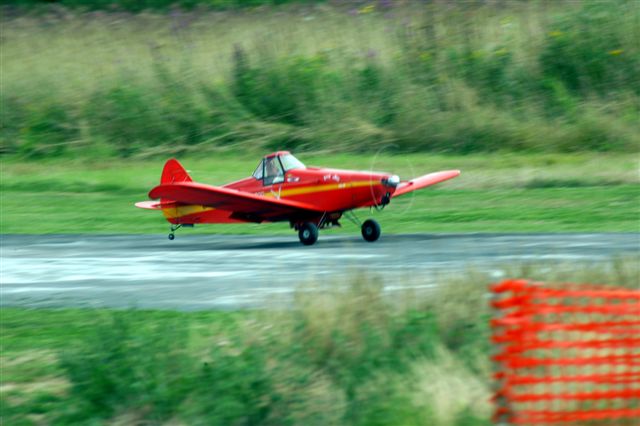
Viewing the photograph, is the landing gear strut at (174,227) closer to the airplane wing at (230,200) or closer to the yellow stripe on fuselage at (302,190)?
the yellow stripe on fuselage at (302,190)

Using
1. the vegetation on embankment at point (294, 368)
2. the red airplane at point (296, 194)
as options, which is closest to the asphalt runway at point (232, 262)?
the red airplane at point (296, 194)

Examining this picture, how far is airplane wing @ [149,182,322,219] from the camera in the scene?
19781 millimetres

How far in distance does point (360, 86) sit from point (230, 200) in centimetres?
1548

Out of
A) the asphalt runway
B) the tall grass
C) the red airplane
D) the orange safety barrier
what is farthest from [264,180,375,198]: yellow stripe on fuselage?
the orange safety barrier

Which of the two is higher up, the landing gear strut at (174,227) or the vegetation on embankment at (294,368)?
the landing gear strut at (174,227)

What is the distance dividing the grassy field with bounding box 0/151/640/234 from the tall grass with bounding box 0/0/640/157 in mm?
1417

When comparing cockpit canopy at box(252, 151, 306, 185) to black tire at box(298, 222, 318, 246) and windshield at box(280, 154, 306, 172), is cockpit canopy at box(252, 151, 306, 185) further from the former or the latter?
black tire at box(298, 222, 318, 246)

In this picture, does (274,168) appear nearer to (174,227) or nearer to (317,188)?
(317,188)

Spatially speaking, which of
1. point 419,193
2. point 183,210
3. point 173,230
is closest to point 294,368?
point 183,210

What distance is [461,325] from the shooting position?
9.44m

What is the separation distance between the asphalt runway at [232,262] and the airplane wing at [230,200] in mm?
633

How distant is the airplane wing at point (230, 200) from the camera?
1978 centimetres

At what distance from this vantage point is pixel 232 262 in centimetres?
1758

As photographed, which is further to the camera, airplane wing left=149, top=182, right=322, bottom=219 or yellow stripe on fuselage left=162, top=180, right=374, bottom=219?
yellow stripe on fuselage left=162, top=180, right=374, bottom=219
